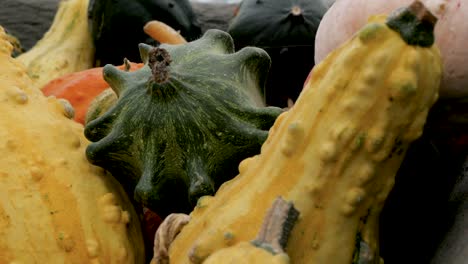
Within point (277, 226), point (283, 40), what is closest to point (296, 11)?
point (283, 40)

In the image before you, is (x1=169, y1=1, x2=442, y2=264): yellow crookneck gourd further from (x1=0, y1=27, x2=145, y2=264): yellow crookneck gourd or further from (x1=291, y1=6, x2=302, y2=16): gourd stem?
(x1=291, y1=6, x2=302, y2=16): gourd stem

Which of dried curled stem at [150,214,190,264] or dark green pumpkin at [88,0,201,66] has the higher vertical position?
dried curled stem at [150,214,190,264]

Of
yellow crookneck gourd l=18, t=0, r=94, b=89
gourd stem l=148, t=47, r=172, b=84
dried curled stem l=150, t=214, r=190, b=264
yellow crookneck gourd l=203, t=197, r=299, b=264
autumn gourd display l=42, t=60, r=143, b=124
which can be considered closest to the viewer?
yellow crookneck gourd l=203, t=197, r=299, b=264

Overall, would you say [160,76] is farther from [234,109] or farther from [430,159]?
[430,159]

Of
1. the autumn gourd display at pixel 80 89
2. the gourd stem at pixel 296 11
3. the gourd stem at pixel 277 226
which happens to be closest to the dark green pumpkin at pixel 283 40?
the gourd stem at pixel 296 11

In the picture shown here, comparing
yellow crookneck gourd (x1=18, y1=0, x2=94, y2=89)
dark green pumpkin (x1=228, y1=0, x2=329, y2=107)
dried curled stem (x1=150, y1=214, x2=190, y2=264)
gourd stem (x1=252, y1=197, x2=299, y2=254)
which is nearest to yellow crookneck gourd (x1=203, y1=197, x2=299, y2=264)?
gourd stem (x1=252, y1=197, x2=299, y2=254)

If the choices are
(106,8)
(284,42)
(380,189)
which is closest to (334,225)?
(380,189)

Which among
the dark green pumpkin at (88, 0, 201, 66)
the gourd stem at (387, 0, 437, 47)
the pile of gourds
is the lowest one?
the dark green pumpkin at (88, 0, 201, 66)
